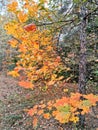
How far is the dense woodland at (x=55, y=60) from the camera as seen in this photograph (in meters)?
4.07

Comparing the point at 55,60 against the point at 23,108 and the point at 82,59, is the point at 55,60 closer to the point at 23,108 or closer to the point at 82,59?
the point at 82,59

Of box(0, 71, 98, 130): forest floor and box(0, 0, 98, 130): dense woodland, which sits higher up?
box(0, 0, 98, 130): dense woodland

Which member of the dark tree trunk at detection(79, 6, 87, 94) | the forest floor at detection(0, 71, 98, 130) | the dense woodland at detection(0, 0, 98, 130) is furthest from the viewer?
the forest floor at detection(0, 71, 98, 130)

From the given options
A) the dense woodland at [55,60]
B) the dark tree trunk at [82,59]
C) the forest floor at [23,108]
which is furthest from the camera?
the forest floor at [23,108]

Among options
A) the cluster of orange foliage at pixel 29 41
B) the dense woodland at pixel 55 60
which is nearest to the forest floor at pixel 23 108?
the dense woodland at pixel 55 60

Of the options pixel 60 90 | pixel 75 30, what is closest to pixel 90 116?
pixel 60 90

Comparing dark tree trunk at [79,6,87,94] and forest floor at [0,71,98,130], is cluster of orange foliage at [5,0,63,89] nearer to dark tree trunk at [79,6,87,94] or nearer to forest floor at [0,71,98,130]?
dark tree trunk at [79,6,87,94]

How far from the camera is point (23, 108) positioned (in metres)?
10.1

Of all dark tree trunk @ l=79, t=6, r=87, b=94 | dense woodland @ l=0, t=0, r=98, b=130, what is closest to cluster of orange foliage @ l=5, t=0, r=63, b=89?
dense woodland @ l=0, t=0, r=98, b=130

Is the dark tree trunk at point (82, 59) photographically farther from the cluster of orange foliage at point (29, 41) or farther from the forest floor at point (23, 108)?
the forest floor at point (23, 108)

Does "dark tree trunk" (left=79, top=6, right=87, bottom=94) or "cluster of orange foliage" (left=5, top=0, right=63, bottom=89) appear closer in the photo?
"cluster of orange foliage" (left=5, top=0, right=63, bottom=89)

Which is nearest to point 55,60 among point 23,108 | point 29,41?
point 29,41

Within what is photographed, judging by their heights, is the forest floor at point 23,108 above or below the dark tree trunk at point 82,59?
below

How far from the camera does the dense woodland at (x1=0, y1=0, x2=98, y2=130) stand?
4070 millimetres
